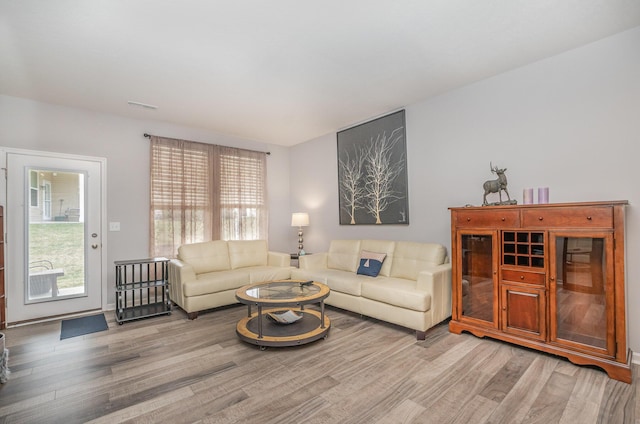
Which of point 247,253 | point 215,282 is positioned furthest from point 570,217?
point 247,253

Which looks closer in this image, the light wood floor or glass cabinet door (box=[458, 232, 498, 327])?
the light wood floor

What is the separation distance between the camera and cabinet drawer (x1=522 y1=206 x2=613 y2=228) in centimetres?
232

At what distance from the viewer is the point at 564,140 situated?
285 cm

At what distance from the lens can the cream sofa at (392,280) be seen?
10.2 feet

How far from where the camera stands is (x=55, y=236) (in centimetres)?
384

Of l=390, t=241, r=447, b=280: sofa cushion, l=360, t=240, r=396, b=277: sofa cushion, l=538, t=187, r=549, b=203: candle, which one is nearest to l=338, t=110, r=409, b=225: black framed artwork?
l=360, t=240, r=396, b=277: sofa cushion

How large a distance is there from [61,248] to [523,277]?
5.21 metres

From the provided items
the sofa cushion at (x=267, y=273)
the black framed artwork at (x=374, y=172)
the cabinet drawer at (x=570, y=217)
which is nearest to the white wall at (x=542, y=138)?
the black framed artwork at (x=374, y=172)

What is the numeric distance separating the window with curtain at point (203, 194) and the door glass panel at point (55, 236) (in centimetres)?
86

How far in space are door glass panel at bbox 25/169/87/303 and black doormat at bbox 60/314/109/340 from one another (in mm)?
421

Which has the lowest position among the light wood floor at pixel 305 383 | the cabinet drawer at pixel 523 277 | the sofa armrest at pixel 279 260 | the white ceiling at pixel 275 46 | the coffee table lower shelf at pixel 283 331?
the light wood floor at pixel 305 383

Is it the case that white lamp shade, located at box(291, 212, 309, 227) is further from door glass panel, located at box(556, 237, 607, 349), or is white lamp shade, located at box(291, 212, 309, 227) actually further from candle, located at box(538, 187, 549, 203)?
door glass panel, located at box(556, 237, 607, 349)

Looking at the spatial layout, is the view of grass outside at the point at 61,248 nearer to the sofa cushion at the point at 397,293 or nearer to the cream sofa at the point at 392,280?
the cream sofa at the point at 392,280

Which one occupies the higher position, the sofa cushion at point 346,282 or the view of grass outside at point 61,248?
the view of grass outside at point 61,248
